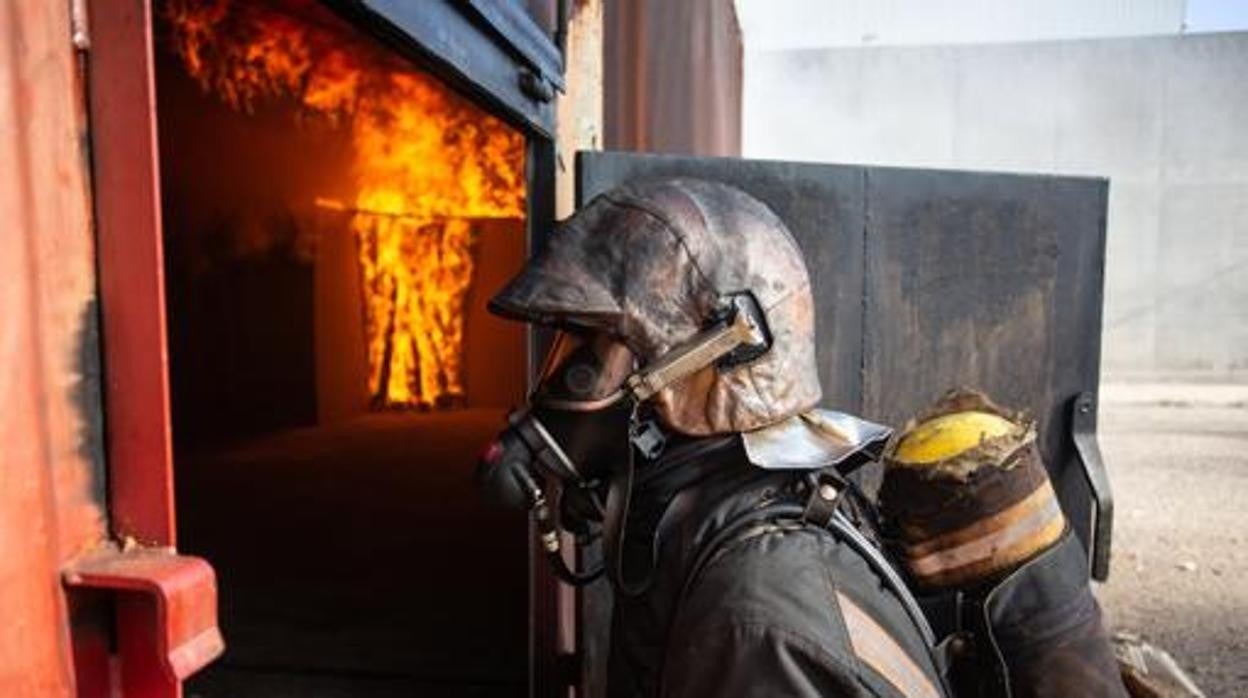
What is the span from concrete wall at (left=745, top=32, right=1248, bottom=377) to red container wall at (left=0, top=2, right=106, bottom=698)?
17.3 meters

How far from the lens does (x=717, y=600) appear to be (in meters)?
1.33

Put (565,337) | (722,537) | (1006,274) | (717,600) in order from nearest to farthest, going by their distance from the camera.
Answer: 1. (717,600)
2. (722,537)
3. (565,337)
4. (1006,274)

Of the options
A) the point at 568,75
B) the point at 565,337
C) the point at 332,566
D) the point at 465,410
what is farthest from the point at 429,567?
the point at 465,410

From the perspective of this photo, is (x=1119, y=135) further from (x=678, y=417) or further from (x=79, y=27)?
(x=79, y=27)

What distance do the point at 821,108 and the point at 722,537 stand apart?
784 inches

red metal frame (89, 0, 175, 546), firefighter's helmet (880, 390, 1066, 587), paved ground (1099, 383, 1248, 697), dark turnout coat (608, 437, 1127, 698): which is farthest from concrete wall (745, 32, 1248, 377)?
red metal frame (89, 0, 175, 546)

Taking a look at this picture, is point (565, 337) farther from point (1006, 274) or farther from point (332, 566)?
point (332, 566)

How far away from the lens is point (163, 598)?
0.91 metres

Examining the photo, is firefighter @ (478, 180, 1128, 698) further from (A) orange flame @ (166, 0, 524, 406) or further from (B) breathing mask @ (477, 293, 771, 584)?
(A) orange flame @ (166, 0, 524, 406)

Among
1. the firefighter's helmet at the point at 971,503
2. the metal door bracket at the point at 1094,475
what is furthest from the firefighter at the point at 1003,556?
the metal door bracket at the point at 1094,475

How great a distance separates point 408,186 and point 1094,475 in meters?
9.14

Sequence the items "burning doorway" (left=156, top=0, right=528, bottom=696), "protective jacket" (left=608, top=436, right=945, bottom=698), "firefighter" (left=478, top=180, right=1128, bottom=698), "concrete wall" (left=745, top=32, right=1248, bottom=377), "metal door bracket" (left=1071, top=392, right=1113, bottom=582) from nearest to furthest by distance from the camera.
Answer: "protective jacket" (left=608, top=436, right=945, bottom=698) < "firefighter" (left=478, top=180, right=1128, bottom=698) < "metal door bracket" (left=1071, top=392, right=1113, bottom=582) < "burning doorway" (left=156, top=0, right=528, bottom=696) < "concrete wall" (left=745, top=32, right=1248, bottom=377)

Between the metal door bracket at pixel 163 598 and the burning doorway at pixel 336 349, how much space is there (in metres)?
2.85

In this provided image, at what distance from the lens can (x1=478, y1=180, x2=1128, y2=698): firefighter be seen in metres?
1.54
